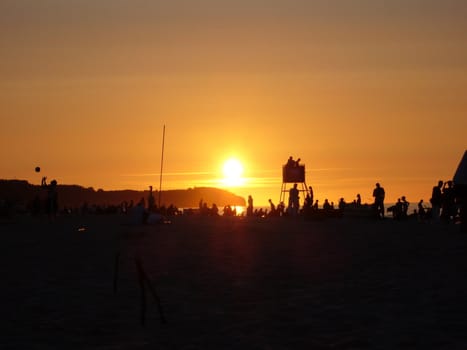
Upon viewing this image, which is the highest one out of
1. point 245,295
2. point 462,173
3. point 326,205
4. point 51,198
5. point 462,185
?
point 326,205

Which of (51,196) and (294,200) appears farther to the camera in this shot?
(294,200)

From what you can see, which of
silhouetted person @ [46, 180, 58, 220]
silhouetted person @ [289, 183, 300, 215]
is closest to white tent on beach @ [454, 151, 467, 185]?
silhouetted person @ [46, 180, 58, 220]

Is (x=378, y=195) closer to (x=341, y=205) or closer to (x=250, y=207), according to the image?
(x=341, y=205)

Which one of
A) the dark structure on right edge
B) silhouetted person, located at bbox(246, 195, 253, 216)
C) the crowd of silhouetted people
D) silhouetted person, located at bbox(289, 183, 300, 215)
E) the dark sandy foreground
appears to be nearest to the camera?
the dark sandy foreground

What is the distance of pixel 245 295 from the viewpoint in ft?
49.6

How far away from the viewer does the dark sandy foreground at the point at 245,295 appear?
11438 millimetres

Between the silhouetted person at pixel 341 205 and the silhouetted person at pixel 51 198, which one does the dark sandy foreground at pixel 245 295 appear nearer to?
the silhouetted person at pixel 51 198

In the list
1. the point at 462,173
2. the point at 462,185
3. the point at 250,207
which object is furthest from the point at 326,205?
the point at 462,173

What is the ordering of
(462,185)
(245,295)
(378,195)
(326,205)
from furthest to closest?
(326,205) → (378,195) → (462,185) → (245,295)

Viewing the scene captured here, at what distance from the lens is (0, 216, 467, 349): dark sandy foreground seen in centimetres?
1144

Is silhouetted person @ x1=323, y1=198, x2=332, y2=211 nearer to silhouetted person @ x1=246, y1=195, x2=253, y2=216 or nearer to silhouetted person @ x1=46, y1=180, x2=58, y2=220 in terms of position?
silhouetted person @ x1=246, y1=195, x2=253, y2=216

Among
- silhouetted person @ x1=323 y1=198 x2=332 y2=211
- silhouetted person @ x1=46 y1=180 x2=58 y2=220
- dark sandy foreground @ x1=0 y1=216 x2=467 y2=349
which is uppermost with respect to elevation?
silhouetted person @ x1=323 y1=198 x2=332 y2=211

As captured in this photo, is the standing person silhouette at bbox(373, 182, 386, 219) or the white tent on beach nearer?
the white tent on beach

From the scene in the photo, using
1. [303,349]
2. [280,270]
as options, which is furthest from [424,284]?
[303,349]
